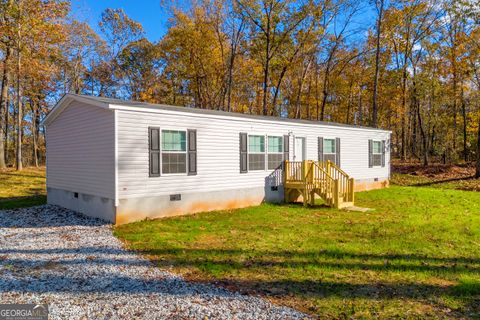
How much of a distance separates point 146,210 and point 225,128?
3.49 metres

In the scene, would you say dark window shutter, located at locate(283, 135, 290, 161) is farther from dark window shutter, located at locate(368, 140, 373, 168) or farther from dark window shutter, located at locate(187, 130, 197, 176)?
dark window shutter, located at locate(368, 140, 373, 168)

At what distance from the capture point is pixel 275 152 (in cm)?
1138

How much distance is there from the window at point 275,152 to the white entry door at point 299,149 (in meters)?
0.80

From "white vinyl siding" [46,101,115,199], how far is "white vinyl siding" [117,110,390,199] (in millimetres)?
396

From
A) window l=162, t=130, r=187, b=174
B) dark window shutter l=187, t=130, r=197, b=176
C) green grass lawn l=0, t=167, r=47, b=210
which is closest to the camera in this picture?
window l=162, t=130, r=187, b=174

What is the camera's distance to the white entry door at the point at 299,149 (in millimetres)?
12058

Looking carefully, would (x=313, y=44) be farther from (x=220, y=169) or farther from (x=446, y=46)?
(x=220, y=169)

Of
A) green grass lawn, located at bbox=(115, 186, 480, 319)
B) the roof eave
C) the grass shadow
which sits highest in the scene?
the roof eave

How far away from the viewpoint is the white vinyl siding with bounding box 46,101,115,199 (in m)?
7.98

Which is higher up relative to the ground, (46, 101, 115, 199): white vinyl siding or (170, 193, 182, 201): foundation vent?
(46, 101, 115, 199): white vinyl siding

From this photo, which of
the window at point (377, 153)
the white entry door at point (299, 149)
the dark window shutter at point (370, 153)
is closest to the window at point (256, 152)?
the white entry door at point (299, 149)

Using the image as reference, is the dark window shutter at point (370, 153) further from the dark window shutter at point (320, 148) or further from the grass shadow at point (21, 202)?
the grass shadow at point (21, 202)

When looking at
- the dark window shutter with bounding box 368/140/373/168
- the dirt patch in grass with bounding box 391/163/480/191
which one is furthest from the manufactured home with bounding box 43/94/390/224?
the dirt patch in grass with bounding box 391/163/480/191

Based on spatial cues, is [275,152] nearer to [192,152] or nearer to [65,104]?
[192,152]
